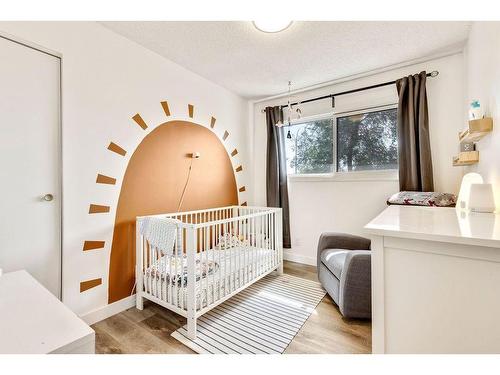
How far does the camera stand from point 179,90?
93.7 inches

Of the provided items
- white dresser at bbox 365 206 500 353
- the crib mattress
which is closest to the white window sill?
the crib mattress

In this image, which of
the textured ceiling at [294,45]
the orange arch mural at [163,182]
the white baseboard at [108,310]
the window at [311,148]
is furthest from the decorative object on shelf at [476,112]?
the white baseboard at [108,310]

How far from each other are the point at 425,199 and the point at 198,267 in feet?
6.45

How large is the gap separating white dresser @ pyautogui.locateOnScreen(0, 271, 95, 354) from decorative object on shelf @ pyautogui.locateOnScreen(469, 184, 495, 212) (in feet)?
5.79

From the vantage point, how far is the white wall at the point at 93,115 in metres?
1.61

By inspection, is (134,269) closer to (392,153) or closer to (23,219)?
(23,219)

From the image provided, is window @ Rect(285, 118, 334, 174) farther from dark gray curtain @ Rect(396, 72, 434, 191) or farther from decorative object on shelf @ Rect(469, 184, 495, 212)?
decorative object on shelf @ Rect(469, 184, 495, 212)

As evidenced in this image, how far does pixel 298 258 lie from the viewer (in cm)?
309

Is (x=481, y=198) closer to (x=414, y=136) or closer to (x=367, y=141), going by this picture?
(x=414, y=136)

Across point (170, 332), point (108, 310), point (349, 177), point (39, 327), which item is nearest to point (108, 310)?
point (108, 310)

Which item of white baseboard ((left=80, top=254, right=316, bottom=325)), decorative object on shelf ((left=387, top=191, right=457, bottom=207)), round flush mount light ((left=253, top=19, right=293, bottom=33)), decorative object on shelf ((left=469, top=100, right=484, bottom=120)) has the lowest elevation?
white baseboard ((left=80, top=254, right=316, bottom=325))

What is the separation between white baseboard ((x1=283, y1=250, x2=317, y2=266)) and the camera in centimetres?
299

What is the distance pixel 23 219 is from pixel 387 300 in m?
2.08
